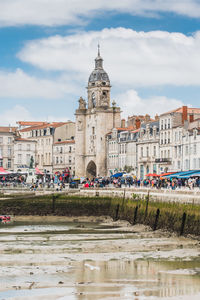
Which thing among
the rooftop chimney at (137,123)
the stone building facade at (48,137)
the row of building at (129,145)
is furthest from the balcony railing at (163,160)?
the stone building facade at (48,137)

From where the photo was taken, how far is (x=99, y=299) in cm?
1772

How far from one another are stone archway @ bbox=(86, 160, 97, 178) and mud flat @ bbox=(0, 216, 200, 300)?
7693cm

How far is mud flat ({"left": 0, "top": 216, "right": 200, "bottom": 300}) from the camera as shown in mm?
18750

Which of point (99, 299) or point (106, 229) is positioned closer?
point (99, 299)

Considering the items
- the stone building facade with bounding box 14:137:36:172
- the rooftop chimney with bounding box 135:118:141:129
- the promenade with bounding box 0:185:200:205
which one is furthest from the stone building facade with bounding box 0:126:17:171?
the promenade with bounding box 0:185:200:205

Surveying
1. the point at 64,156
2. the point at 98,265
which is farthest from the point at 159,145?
the point at 98,265

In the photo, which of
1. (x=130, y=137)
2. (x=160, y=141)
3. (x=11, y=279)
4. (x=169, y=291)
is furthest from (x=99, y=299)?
(x=130, y=137)

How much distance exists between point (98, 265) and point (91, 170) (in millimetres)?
90917

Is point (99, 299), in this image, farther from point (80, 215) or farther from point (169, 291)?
point (80, 215)

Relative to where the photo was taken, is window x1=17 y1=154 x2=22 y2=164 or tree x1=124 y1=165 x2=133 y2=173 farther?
window x1=17 y1=154 x2=22 y2=164

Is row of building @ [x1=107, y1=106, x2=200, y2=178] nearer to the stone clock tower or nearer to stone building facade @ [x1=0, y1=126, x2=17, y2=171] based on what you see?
→ the stone clock tower

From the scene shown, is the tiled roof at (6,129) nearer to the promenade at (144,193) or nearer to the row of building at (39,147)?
the row of building at (39,147)

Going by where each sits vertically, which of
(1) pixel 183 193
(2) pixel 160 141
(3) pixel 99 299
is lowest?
(3) pixel 99 299

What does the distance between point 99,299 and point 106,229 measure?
64.1 feet
